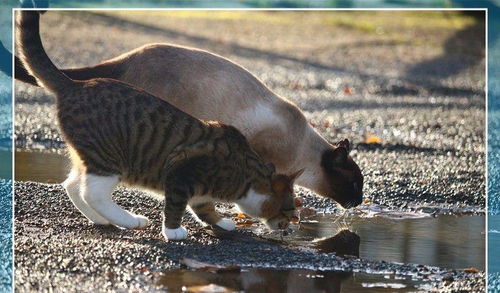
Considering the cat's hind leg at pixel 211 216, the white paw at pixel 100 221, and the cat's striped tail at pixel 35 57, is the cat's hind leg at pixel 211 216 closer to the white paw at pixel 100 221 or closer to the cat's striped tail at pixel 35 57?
the white paw at pixel 100 221

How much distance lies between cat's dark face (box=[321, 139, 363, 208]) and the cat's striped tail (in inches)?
79.5

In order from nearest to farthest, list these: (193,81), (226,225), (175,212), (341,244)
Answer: (175,212) → (341,244) → (226,225) → (193,81)

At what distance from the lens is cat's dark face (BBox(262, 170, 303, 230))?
6.23m

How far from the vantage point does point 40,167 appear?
26.7 feet

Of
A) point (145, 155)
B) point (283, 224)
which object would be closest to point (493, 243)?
point (283, 224)

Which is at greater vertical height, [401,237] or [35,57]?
[35,57]

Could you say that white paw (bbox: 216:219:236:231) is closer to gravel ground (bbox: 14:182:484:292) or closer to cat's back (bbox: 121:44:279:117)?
gravel ground (bbox: 14:182:484:292)

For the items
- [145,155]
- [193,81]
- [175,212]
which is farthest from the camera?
[193,81]

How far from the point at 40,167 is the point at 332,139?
3.34 m

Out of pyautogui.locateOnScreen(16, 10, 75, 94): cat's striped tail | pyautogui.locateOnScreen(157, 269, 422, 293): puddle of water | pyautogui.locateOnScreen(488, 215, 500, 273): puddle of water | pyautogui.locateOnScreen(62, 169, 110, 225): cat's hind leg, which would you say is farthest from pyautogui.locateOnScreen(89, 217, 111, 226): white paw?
pyautogui.locateOnScreen(488, 215, 500, 273): puddle of water

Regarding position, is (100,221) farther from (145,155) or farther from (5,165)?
(5,165)

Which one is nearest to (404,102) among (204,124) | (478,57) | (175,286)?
(478,57)

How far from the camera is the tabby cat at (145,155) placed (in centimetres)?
593

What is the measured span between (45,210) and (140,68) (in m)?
1.21
